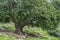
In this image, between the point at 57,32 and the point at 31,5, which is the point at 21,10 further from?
the point at 57,32

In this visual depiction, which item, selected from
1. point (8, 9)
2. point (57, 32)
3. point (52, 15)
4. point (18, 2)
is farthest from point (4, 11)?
point (57, 32)

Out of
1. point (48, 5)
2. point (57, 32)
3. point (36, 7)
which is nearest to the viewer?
point (36, 7)

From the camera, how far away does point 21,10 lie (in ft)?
76.4

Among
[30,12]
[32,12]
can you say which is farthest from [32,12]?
[30,12]

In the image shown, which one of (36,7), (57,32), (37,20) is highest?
(36,7)

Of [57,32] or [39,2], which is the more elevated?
[39,2]

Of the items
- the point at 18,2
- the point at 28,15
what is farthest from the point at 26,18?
the point at 18,2

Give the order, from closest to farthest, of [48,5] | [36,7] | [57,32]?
[36,7]
[48,5]
[57,32]

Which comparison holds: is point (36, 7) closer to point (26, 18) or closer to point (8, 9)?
point (26, 18)

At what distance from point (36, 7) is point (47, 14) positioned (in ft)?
5.81

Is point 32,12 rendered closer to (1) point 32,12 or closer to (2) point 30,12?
(1) point 32,12

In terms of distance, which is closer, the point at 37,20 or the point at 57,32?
the point at 37,20

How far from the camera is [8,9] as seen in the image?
79.9 feet

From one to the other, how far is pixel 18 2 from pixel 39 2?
2468 mm
